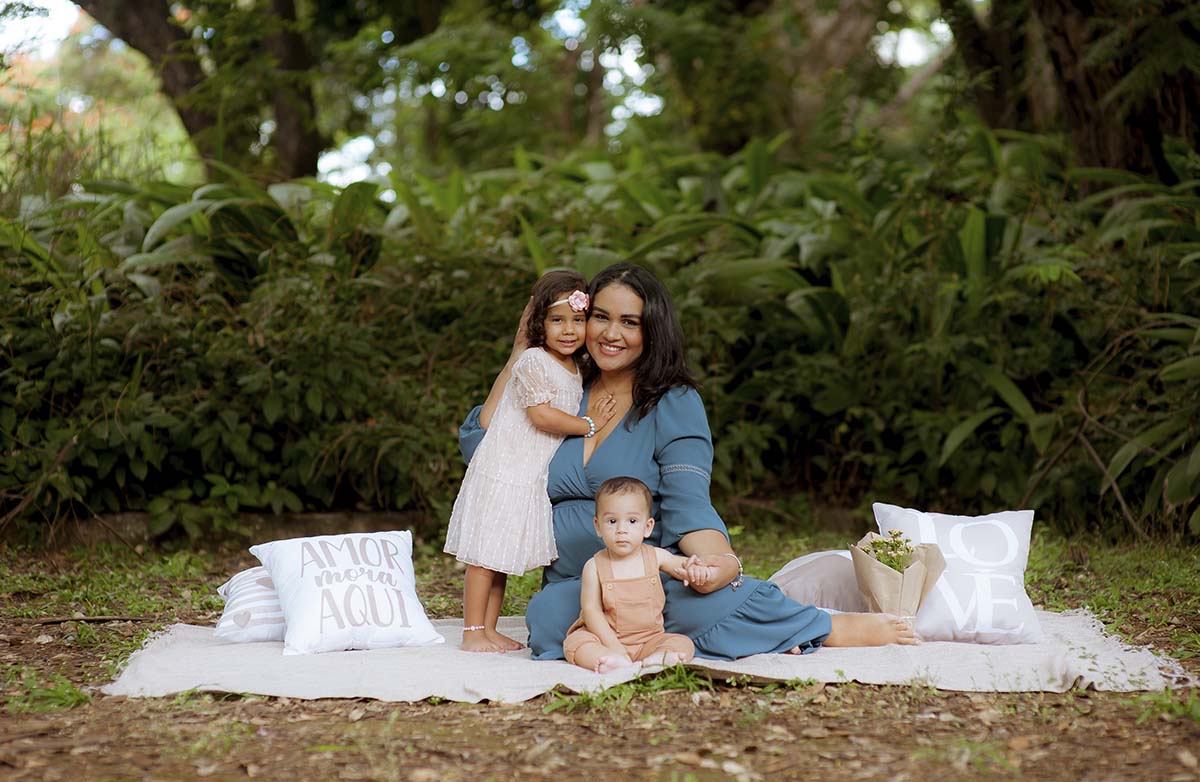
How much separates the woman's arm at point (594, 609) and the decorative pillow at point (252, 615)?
93 centimetres

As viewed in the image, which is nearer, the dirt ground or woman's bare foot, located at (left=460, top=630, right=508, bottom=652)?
the dirt ground

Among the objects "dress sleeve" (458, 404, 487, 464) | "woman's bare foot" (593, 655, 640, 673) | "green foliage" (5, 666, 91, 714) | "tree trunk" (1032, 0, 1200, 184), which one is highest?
"tree trunk" (1032, 0, 1200, 184)

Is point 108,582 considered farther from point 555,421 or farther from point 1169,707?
point 1169,707

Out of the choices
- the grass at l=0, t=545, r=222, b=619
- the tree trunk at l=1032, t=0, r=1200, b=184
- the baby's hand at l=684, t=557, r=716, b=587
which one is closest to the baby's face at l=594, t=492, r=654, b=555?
the baby's hand at l=684, t=557, r=716, b=587

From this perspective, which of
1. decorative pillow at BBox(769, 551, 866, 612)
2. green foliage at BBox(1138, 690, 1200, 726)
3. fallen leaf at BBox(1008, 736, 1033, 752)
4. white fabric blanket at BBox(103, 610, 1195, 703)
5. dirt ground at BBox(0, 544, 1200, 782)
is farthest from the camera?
decorative pillow at BBox(769, 551, 866, 612)

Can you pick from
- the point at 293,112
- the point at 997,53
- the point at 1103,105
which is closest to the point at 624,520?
the point at 1103,105

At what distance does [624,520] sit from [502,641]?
0.57 m

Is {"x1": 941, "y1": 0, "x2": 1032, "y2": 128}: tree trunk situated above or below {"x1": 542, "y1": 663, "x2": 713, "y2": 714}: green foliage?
above

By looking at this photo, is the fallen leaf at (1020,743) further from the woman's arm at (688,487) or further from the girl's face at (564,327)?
the girl's face at (564,327)

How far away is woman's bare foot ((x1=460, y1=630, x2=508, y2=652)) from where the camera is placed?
10.5 ft

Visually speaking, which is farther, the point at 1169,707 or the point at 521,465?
the point at 521,465

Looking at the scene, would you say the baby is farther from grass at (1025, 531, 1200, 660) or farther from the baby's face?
grass at (1025, 531, 1200, 660)

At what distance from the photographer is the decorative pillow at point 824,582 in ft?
11.7

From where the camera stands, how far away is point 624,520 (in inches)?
116
